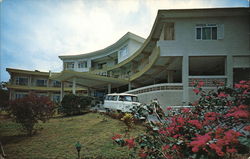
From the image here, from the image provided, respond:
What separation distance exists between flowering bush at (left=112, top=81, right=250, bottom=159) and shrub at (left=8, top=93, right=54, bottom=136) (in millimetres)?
6882

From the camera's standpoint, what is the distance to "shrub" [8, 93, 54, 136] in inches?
331

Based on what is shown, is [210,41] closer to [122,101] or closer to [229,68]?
[229,68]

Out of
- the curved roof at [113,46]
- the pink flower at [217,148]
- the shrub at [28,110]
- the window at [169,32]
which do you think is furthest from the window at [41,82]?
the pink flower at [217,148]

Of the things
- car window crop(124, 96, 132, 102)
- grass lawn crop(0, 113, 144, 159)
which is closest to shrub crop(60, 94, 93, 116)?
car window crop(124, 96, 132, 102)

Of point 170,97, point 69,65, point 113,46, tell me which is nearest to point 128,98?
point 170,97

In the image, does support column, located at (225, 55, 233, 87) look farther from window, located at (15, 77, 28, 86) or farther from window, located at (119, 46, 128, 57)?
window, located at (15, 77, 28, 86)

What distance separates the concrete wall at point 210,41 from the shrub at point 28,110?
9.03 meters

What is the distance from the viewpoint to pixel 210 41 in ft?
42.0

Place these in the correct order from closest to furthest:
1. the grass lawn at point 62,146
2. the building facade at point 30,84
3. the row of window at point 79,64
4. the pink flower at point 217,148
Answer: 1. the pink flower at point 217,148
2. the grass lawn at point 62,146
3. the building facade at point 30,84
4. the row of window at point 79,64

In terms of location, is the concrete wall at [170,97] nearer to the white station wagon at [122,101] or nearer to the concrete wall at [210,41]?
the white station wagon at [122,101]

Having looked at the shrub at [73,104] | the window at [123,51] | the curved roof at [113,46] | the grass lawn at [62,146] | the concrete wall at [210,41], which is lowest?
the grass lawn at [62,146]

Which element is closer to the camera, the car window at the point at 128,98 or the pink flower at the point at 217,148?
the pink flower at the point at 217,148

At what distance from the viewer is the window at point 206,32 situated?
13.0m

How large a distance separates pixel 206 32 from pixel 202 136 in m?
12.6
